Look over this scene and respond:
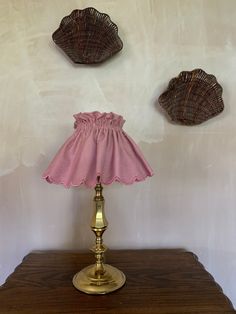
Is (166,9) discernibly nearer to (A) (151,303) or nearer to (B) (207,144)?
(B) (207,144)

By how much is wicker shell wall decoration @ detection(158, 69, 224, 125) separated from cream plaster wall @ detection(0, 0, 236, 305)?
45 mm

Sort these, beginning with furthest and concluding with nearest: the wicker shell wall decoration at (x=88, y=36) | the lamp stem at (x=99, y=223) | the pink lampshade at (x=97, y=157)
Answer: the wicker shell wall decoration at (x=88, y=36) < the lamp stem at (x=99, y=223) < the pink lampshade at (x=97, y=157)

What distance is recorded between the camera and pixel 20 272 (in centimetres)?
91

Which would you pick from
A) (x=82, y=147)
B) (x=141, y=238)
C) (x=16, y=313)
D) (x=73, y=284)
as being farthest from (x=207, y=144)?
(x=16, y=313)

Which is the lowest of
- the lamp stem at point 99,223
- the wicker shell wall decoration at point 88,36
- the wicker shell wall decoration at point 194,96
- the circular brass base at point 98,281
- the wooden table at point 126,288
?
the wooden table at point 126,288

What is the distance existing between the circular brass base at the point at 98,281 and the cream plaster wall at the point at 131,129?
25cm

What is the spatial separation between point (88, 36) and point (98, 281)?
747mm

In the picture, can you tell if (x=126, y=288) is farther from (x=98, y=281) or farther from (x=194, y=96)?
(x=194, y=96)

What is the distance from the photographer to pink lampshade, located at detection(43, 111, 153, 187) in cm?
72

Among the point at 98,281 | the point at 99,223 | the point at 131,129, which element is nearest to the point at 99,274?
the point at 98,281

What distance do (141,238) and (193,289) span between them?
328 millimetres

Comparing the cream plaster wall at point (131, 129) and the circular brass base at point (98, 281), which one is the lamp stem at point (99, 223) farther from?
the cream plaster wall at point (131, 129)

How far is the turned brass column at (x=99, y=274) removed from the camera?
805mm

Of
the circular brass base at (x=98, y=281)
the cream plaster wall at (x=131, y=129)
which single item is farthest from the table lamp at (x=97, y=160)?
the cream plaster wall at (x=131, y=129)
